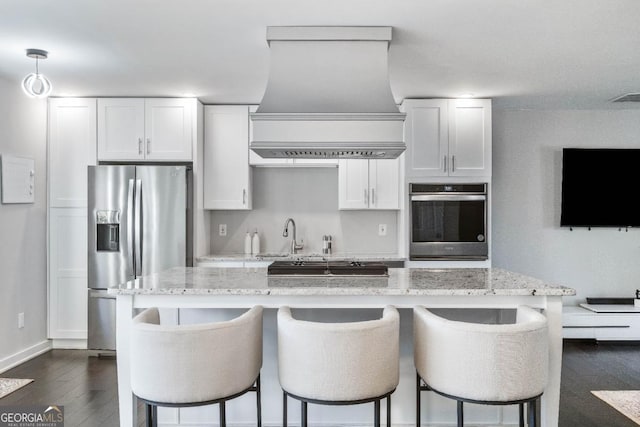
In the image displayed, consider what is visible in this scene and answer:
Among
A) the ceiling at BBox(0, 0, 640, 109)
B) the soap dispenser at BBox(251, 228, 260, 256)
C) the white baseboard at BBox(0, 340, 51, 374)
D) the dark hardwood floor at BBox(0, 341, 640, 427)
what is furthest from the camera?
the soap dispenser at BBox(251, 228, 260, 256)

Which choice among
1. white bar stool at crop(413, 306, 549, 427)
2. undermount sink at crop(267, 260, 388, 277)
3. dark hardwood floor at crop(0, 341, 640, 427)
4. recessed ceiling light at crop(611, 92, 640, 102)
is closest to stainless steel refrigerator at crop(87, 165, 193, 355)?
→ dark hardwood floor at crop(0, 341, 640, 427)

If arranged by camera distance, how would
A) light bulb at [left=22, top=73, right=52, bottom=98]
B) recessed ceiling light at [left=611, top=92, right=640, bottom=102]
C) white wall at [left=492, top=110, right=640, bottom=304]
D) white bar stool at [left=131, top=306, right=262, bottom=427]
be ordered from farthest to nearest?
white wall at [left=492, top=110, right=640, bottom=304] < recessed ceiling light at [left=611, top=92, right=640, bottom=102] < light bulb at [left=22, top=73, right=52, bottom=98] < white bar stool at [left=131, top=306, right=262, bottom=427]

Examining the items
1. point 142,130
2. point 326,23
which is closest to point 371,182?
point 326,23

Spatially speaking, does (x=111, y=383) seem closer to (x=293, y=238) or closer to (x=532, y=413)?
(x=293, y=238)

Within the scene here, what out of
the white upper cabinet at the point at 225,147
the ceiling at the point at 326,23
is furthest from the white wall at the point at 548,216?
the white upper cabinet at the point at 225,147

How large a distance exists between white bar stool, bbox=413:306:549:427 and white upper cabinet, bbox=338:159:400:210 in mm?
2784

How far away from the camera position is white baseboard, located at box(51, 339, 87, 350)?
451cm

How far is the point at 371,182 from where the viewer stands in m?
4.73

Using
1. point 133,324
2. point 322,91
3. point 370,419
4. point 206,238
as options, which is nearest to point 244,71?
point 322,91

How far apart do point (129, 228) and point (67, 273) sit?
0.80m

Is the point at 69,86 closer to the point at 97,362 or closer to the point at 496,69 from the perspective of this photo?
the point at 97,362

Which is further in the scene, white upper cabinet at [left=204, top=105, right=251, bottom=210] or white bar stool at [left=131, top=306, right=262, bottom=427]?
white upper cabinet at [left=204, top=105, right=251, bottom=210]

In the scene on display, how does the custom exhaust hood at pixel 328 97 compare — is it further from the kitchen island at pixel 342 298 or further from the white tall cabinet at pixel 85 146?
the white tall cabinet at pixel 85 146

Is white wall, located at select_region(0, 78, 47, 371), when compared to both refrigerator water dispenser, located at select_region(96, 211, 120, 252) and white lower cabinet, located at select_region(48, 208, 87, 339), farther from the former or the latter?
refrigerator water dispenser, located at select_region(96, 211, 120, 252)
